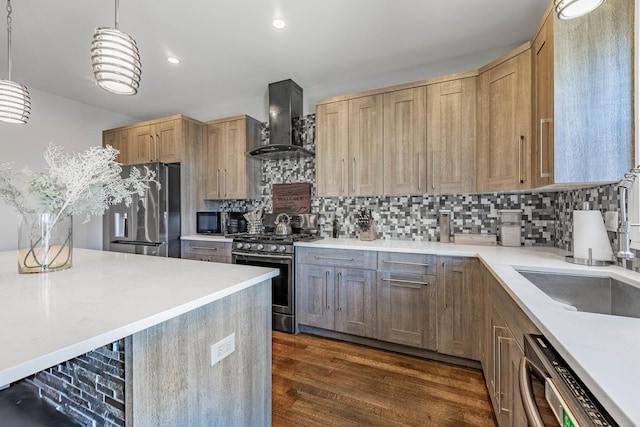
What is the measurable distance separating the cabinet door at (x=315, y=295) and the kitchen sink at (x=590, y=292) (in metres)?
1.57

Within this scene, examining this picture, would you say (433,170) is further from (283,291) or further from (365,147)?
(283,291)

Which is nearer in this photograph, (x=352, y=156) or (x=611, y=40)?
(x=611, y=40)

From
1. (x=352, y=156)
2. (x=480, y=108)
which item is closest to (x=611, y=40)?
(x=480, y=108)

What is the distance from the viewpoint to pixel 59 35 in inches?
91.4

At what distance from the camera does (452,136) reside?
2461mm

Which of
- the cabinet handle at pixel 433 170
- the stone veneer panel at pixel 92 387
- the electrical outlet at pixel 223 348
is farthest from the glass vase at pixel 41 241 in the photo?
the cabinet handle at pixel 433 170

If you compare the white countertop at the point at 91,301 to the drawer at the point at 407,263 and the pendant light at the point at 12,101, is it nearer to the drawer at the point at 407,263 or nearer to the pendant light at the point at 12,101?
the pendant light at the point at 12,101

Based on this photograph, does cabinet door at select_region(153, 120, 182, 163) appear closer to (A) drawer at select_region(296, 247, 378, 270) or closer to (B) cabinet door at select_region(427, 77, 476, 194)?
(A) drawer at select_region(296, 247, 378, 270)

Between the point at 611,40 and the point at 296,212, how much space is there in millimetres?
2838

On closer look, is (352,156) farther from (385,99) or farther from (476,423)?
(476,423)

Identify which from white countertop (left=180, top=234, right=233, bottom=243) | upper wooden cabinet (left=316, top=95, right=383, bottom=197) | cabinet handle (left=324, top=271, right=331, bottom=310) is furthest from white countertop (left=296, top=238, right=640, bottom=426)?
white countertop (left=180, top=234, right=233, bottom=243)

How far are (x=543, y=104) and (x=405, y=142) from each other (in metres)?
1.08

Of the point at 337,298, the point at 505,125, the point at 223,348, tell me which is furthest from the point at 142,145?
the point at 505,125

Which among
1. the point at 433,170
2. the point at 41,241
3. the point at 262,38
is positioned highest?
the point at 262,38
